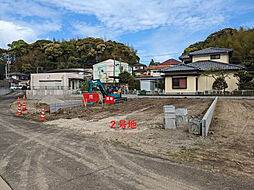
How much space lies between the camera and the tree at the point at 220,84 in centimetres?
2483

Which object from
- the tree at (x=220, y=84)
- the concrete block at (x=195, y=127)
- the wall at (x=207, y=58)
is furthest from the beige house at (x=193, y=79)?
the concrete block at (x=195, y=127)

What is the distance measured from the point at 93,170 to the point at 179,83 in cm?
2530

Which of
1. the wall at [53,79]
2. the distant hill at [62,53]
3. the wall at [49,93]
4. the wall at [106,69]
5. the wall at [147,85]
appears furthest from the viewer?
the distant hill at [62,53]

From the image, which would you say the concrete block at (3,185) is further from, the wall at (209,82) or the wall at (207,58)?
the wall at (207,58)

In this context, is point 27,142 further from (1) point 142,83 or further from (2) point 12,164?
(1) point 142,83

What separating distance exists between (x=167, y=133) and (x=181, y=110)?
1.59 meters

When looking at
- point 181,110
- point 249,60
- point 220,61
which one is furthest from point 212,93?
point 181,110

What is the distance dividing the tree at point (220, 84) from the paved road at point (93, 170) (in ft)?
75.4

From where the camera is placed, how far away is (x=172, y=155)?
4.87m

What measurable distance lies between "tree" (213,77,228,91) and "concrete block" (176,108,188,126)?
19.2 meters

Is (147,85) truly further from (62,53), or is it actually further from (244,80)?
(62,53)

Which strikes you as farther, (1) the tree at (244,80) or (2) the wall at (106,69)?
(2) the wall at (106,69)

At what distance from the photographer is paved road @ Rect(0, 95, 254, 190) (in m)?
3.41

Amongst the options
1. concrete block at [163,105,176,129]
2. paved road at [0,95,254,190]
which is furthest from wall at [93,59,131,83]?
paved road at [0,95,254,190]
